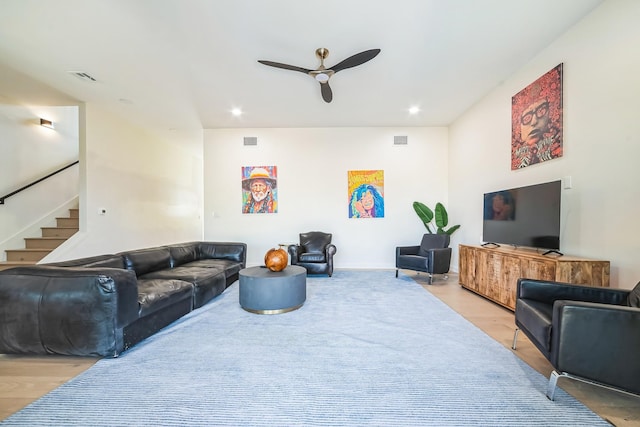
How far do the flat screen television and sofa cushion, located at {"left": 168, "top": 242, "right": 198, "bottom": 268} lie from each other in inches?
191

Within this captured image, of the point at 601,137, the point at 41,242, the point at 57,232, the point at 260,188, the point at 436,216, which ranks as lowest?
the point at 41,242

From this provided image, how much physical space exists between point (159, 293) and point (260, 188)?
3773 millimetres

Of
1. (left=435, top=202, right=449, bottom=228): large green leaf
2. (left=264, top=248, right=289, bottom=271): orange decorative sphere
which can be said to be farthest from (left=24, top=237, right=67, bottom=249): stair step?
(left=435, top=202, right=449, bottom=228): large green leaf

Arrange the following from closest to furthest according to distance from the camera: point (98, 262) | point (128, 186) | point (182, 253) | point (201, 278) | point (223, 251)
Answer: point (98, 262)
point (201, 278)
point (182, 253)
point (223, 251)
point (128, 186)

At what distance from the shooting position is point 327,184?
19.9 feet

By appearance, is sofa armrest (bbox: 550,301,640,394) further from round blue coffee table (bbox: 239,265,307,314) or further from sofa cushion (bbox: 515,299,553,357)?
round blue coffee table (bbox: 239,265,307,314)

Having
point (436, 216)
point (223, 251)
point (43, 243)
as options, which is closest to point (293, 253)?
point (223, 251)

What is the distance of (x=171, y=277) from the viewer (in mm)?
3244

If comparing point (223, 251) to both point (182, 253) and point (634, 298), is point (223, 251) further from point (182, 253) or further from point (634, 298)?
point (634, 298)

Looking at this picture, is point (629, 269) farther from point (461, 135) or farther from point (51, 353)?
point (51, 353)

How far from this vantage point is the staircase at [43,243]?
4.53 metres

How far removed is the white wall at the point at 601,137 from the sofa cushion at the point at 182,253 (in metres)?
5.26

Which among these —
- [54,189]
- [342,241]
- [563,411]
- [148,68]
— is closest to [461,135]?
[342,241]

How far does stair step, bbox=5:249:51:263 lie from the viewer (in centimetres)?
455
